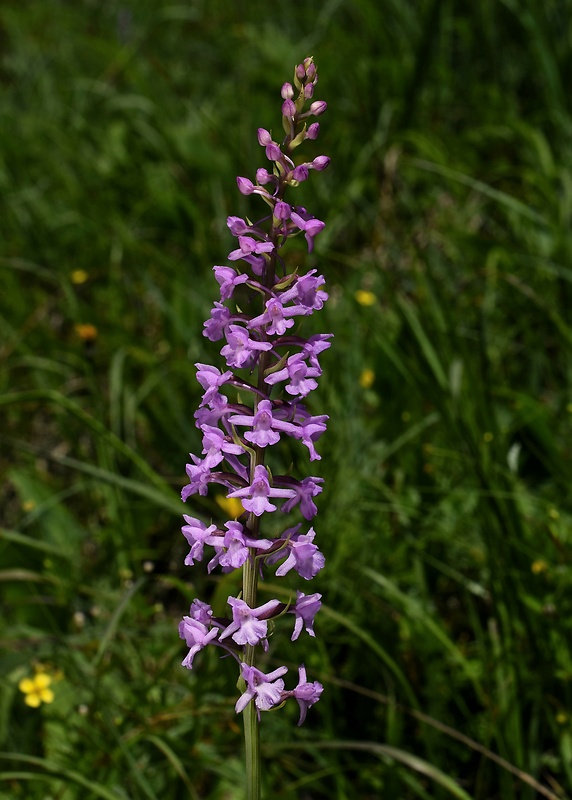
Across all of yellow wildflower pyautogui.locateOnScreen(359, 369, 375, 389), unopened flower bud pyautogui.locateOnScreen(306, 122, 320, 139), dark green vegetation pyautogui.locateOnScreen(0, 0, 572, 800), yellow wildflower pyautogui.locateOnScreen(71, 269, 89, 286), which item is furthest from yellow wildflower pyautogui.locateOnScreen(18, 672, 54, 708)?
yellow wildflower pyautogui.locateOnScreen(71, 269, 89, 286)

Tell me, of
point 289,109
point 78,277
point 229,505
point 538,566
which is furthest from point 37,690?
point 78,277

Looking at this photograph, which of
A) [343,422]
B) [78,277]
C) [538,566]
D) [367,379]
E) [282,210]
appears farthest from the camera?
[78,277]

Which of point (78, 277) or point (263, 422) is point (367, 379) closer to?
point (78, 277)

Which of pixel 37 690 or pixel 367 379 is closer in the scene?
pixel 37 690

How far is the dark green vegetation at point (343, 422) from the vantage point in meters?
2.19

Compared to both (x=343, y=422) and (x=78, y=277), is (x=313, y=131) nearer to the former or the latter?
(x=343, y=422)

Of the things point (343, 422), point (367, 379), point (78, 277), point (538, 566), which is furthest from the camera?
point (78, 277)

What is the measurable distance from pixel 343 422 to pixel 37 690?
3.99 feet

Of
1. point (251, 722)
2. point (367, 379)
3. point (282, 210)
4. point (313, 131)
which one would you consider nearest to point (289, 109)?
point (313, 131)

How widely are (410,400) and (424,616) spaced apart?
1091 mm

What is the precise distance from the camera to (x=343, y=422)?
294 centimetres

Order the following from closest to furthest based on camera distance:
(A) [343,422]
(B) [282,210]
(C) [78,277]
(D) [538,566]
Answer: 1. (B) [282,210]
2. (D) [538,566]
3. (A) [343,422]
4. (C) [78,277]

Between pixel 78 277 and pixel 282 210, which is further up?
pixel 78 277

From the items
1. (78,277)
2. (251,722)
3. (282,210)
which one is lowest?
(251,722)
